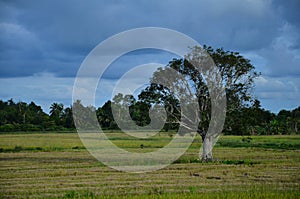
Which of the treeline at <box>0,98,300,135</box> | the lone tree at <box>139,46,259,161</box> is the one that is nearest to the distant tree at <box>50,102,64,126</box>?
the treeline at <box>0,98,300,135</box>

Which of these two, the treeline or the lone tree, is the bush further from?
the lone tree

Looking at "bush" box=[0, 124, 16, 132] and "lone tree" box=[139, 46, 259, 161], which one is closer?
"lone tree" box=[139, 46, 259, 161]

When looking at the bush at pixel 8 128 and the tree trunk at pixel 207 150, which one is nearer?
the tree trunk at pixel 207 150

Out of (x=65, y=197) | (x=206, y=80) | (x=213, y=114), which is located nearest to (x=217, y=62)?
(x=206, y=80)

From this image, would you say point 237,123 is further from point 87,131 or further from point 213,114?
point 87,131

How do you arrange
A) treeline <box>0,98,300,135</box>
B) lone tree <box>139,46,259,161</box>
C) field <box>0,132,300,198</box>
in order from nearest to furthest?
1. field <box>0,132,300,198</box>
2. lone tree <box>139,46,259,161</box>
3. treeline <box>0,98,300,135</box>

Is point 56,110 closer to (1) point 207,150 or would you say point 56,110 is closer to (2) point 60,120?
(2) point 60,120

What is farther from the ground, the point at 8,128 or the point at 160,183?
the point at 8,128

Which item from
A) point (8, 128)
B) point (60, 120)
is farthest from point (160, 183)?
point (60, 120)

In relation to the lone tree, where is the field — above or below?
below

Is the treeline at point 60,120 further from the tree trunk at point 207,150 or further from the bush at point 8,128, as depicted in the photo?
the tree trunk at point 207,150

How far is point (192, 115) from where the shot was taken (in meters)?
29.2

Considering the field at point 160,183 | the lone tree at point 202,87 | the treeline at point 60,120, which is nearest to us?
the field at point 160,183

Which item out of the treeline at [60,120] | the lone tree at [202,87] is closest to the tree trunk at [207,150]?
the lone tree at [202,87]
